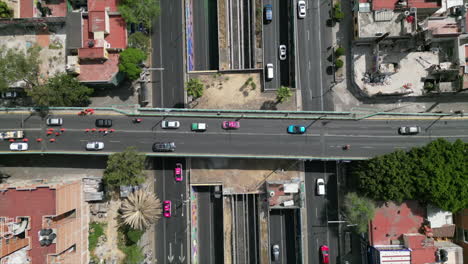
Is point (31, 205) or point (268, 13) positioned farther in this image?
point (268, 13)

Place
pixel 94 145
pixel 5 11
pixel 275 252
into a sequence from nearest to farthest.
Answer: pixel 94 145, pixel 5 11, pixel 275 252

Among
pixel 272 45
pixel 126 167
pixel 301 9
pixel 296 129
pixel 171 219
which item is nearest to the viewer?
pixel 126 167

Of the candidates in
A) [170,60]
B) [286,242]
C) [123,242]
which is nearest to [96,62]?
[170,60]

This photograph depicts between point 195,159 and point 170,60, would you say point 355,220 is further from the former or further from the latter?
point 170,60

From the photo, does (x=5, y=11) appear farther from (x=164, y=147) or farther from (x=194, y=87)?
(x=164, y=147)

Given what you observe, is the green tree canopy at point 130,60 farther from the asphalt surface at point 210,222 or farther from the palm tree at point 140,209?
the asphalt surface at point 210,222

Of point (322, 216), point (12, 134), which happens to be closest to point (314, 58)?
point (322, 216)

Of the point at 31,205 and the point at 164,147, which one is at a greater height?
the point at 164,147

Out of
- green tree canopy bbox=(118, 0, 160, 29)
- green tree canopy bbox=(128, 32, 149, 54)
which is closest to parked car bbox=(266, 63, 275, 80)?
green tree canopy bbox=(118, 0, 160, 29)

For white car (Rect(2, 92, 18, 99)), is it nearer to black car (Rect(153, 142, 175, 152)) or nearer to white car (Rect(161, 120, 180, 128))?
black car (Rect(153, 142, 175, 152))
